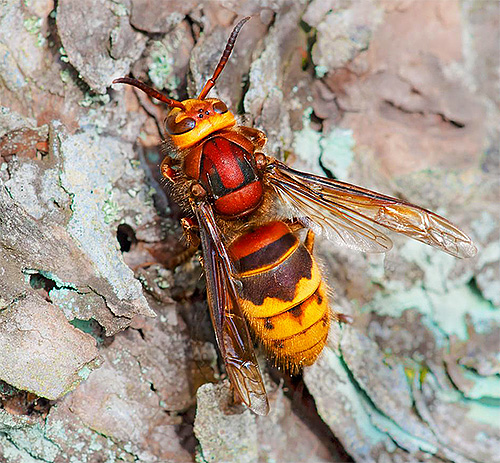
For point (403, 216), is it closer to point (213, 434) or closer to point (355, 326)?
point (355, 326)

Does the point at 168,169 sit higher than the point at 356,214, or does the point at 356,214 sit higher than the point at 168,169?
the point at 168,169

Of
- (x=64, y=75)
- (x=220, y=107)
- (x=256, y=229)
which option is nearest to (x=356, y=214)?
(x=256, y=229)

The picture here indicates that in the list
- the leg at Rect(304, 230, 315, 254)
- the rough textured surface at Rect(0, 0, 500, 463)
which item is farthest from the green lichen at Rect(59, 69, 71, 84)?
the leg at Rect(304, 230, 315, 254)

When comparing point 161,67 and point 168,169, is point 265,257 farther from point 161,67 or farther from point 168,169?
point 161,67

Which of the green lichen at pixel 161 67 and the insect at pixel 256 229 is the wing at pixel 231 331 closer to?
the insect at pixel 256 229

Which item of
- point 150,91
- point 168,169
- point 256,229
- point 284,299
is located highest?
point 150,91

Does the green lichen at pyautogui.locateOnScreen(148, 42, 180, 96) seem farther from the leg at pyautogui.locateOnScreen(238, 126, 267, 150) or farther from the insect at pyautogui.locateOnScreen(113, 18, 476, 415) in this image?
the leg at pyautogui.locateOnScreen(238, 126, 267, 150)

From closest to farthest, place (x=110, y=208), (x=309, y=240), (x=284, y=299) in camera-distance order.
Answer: (x=110, y=208) → (x=284, y=299) → (x=309, y=240)
